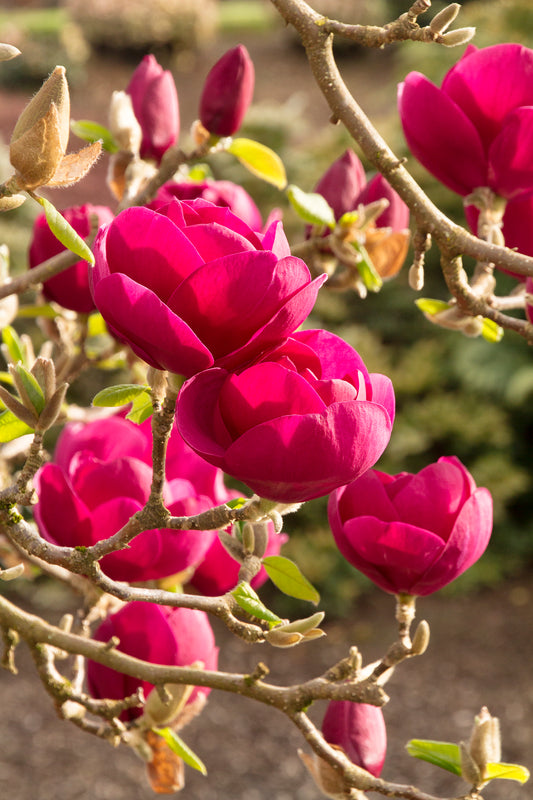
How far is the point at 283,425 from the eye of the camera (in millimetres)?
381

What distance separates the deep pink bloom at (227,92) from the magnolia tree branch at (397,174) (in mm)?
133

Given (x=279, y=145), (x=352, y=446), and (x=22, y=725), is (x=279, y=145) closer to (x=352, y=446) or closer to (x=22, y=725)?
(x=22, y=725)

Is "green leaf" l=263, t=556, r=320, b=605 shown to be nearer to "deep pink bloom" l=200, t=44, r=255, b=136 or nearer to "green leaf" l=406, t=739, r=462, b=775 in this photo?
"green leaf" l=406, t=739, r=462, b=775

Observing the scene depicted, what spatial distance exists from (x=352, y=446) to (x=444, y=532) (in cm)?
21

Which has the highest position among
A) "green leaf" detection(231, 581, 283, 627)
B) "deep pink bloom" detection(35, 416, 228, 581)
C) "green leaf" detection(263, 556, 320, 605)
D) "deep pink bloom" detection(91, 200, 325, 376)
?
"deep pink bloom" detection(91, 200, 325, 376)

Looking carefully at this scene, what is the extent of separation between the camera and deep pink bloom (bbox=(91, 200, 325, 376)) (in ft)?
1.24

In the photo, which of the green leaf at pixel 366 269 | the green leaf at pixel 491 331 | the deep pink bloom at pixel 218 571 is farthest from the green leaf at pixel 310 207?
the deep pink bloom at pixel 218 571

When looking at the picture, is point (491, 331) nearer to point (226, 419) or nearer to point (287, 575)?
point (287, 575)

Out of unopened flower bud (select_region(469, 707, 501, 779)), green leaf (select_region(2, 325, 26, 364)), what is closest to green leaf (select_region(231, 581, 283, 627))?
unopened flower bud (select_region(469, 707, 501, 779))

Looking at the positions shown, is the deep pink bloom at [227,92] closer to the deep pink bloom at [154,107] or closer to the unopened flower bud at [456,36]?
the deep pink bloom at [154,107]

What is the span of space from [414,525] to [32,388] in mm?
245

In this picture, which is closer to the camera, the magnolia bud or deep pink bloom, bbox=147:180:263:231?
the magnolia bud

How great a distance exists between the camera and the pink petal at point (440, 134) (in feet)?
2.06

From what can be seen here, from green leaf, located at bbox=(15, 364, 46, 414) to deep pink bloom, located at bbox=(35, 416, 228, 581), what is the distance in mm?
121
